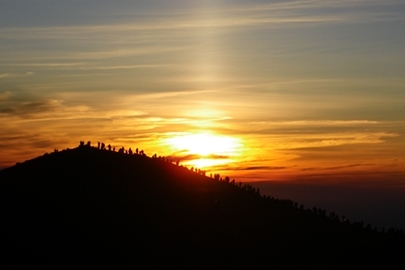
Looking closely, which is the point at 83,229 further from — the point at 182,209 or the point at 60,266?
the point at 182,209

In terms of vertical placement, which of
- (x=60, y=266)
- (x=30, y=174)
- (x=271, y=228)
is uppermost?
(x=30, y=174)

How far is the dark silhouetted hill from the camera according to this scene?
44.0 meters

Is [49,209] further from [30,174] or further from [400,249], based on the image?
[400,249]

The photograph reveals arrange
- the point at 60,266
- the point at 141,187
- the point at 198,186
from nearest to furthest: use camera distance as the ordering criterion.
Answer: the point at 60,266 → the point at 141,187 → the point at 198,186

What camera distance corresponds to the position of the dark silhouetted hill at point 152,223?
44000 millimetres

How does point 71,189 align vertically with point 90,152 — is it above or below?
below

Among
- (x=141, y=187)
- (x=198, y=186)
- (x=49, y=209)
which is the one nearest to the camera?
(x=49, y=209)

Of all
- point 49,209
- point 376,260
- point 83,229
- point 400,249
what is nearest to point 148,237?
point 83,229

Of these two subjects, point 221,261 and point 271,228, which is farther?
point 271,228

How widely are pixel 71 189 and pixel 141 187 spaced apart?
509 centimetres

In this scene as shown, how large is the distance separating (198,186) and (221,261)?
39.7 ft

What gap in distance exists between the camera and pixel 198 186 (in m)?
56.2

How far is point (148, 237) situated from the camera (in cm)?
4609

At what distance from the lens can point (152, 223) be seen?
157 feet
